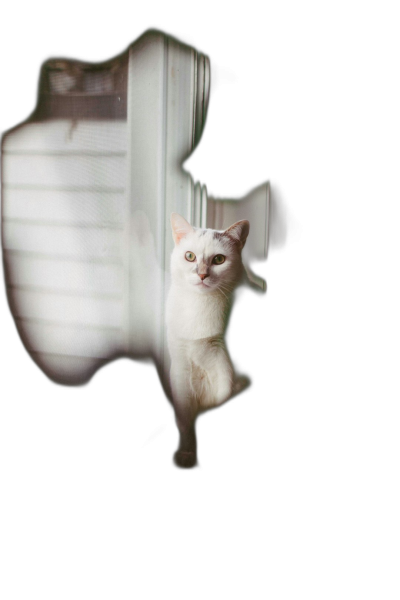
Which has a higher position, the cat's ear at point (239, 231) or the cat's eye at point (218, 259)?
the cat's ear at point (239, 231)

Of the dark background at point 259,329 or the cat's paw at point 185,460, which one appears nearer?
the dark background at point 259,329

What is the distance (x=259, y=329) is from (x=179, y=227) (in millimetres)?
299

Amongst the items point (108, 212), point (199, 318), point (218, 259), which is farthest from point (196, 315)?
point (108, 212)

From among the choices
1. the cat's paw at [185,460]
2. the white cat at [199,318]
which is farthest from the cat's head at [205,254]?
the cat's paw at [185,460]

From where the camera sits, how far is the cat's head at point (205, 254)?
2.80 ft

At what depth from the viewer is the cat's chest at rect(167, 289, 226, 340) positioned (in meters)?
0.88

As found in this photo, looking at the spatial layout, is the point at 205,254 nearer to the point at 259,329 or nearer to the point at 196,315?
the point at 196,315

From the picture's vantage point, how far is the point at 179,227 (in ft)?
2.84

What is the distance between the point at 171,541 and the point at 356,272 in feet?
2.25

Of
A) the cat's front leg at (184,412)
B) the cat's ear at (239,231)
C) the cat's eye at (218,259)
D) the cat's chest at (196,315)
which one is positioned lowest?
the cat's front leg at (184,412)

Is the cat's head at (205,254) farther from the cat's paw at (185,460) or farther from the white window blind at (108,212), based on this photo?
the cat's paw at (185,460)

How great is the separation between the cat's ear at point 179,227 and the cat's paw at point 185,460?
0.46 meters

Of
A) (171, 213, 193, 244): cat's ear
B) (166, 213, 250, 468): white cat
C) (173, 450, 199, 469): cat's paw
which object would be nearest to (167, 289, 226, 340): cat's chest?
(166, 213, 250, 468): white cat

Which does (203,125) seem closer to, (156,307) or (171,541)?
(156,307)
